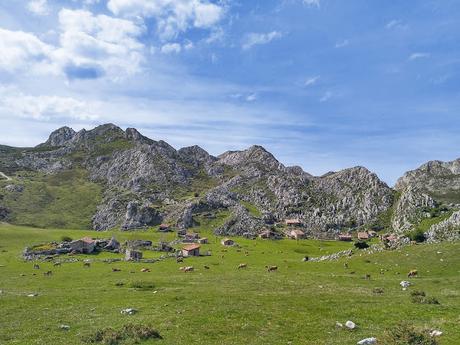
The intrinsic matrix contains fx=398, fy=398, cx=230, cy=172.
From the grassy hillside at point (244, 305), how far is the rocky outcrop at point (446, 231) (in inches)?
519

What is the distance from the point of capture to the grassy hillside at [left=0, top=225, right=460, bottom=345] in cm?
2589

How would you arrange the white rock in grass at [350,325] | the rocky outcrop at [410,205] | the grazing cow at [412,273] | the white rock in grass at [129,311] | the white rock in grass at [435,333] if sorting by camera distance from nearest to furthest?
the white rock in grass at [435,333] → the white rock in grass at [350,325] → the white rock in grass at [129,311] → the grazing cow at [412,273] → the rocky outcrop at [410,205]

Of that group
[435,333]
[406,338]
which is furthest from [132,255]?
[406,338]

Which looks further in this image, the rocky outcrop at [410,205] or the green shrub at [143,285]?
the rocky outcrop at [410,205]

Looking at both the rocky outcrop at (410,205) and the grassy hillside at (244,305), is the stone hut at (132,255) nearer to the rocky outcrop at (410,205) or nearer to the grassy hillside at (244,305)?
the grassy hillside at (244,305)

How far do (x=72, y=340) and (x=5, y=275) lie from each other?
5481 cm

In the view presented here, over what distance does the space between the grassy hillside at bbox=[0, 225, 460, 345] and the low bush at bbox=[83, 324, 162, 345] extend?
2.82 feet

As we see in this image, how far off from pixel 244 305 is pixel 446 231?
68.0 meters

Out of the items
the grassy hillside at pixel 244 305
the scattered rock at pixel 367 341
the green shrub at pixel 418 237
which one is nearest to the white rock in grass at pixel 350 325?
the grassy hillside at pixel 244 305

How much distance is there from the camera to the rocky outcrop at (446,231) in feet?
266

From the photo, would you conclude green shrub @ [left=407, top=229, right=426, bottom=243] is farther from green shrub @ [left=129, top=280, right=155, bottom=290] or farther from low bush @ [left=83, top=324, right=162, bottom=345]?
low bush @ [left=83, top=324, right=162, bottom=345]

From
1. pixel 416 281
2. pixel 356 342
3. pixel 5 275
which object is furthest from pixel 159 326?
pixel 5 275

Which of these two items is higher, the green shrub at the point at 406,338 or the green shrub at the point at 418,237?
the green shrub at the point at 418,237

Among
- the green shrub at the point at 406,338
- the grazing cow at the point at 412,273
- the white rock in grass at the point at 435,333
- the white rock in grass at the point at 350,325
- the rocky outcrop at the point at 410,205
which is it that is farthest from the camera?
the rocky outcrop at the point at 410,205
